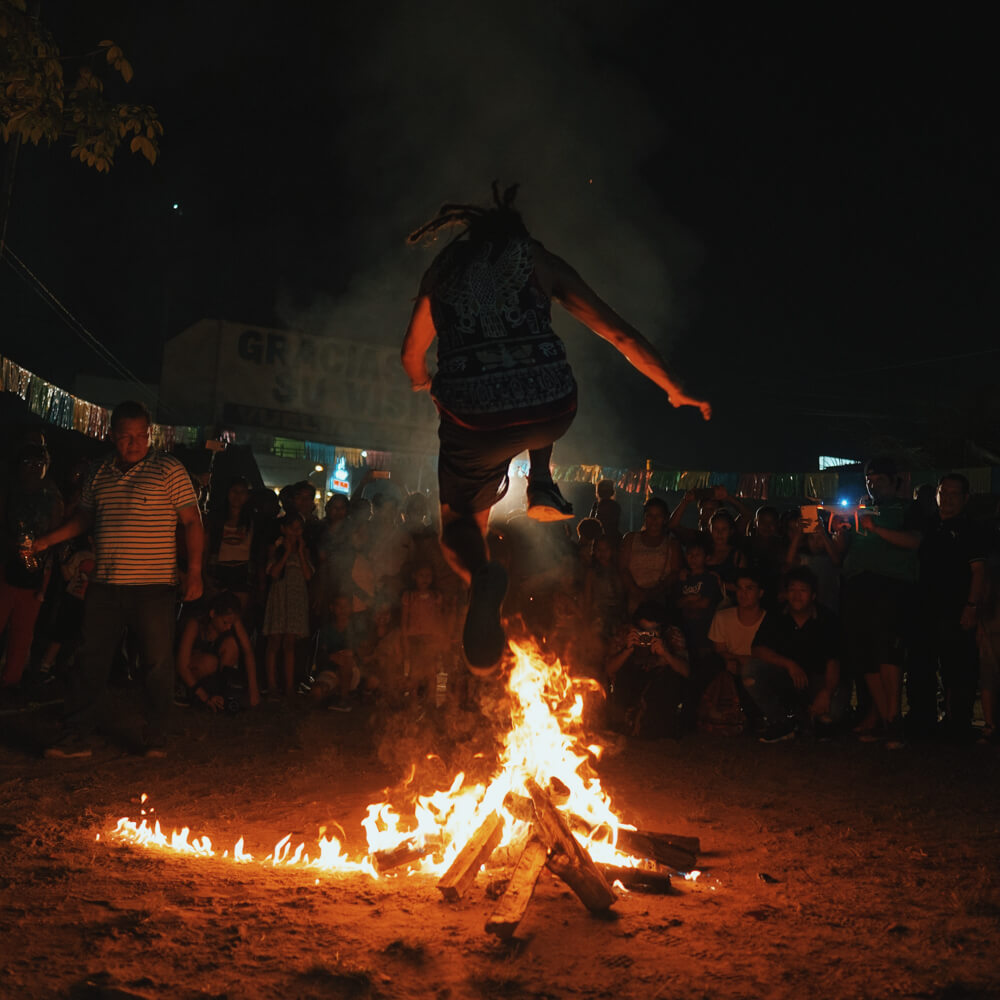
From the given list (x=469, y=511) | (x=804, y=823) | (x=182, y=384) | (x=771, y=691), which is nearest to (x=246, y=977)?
(x=469, y=511)

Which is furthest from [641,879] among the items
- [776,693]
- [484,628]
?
[776,693]

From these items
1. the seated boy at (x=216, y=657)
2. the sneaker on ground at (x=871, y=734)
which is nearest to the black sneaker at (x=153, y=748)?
the seated boy at (x=216, y=657)

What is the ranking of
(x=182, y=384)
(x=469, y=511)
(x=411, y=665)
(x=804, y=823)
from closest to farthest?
(x=469, y=511) → (x=804, y=823) → (x=411, y=665) → (x=182, y=384)

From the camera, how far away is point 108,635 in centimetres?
547

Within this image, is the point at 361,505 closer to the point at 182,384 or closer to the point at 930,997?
the point at 930,997

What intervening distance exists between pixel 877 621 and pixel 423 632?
12.0 ft

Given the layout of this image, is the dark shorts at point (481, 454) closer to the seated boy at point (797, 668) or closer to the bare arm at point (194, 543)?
the bare arm at point (194, 543)

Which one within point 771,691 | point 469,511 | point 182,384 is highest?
point 182,384

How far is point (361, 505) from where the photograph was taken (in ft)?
28.3

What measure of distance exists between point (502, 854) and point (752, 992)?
1.38m

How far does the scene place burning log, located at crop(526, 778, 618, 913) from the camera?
3254 millimetres

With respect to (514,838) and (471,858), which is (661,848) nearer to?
(514,838)

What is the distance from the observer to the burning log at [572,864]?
3254 mm

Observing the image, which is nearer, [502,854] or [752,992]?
[752,992]
